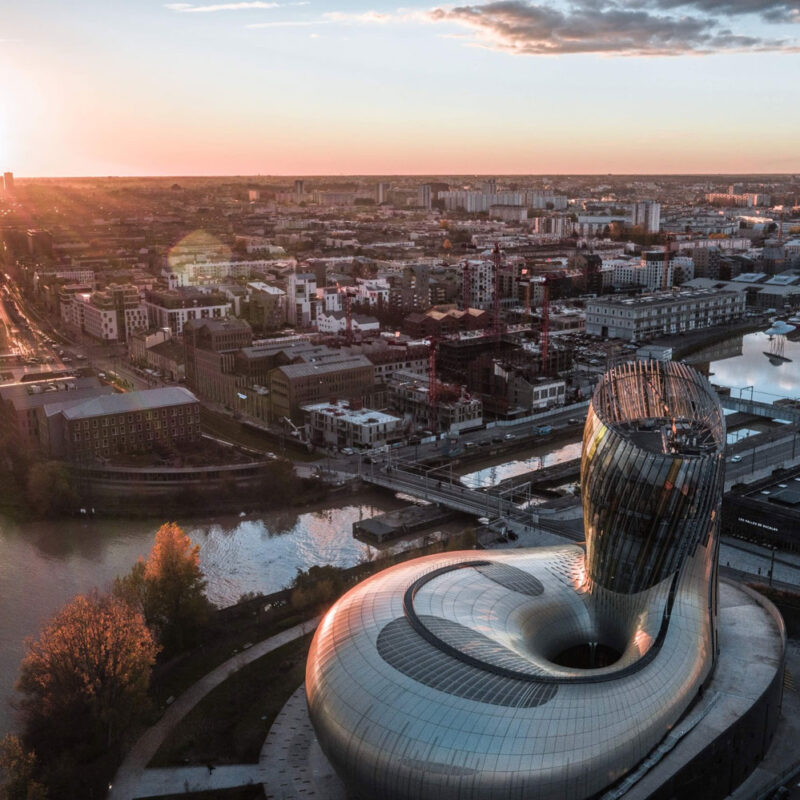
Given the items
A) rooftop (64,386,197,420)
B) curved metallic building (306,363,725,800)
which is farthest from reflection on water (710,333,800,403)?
curved metallic building (306,363,725,800)

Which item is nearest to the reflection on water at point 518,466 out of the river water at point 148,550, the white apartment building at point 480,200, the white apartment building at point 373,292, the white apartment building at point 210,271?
the river water at point 148,550

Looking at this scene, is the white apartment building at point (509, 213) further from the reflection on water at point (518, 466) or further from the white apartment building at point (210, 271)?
the reflection on water at point (518, 466)

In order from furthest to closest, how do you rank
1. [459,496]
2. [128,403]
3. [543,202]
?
[543,202] → [128,403] → [459,496]

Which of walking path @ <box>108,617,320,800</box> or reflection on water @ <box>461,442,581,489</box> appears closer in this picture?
walking path @ <box>108,617,320,800</box>

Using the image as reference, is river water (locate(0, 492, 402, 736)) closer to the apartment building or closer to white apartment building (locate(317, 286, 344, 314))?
the apartment building

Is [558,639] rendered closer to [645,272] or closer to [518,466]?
[518,466]

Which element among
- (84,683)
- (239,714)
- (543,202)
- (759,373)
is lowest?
(759,373)

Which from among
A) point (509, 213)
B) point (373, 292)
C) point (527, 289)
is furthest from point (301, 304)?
point (509, 213)
